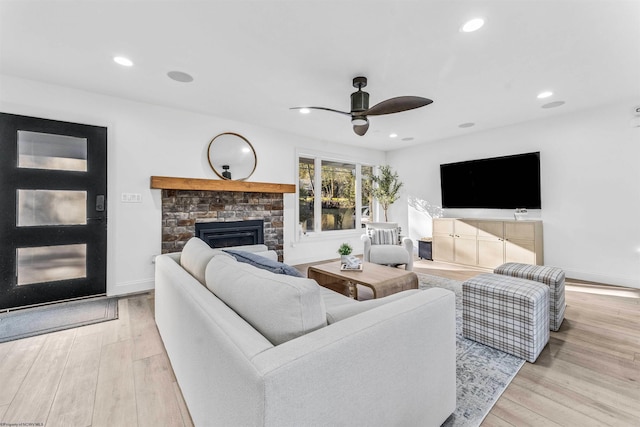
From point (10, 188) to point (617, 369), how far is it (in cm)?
532

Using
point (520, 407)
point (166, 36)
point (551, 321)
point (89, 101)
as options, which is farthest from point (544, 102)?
point (89, 101)

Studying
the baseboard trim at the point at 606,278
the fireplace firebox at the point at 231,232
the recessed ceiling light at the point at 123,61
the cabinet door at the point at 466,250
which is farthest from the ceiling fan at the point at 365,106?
the baseboard trim at the point at 606,278

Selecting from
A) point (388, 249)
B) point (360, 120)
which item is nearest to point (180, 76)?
point (360, 120)

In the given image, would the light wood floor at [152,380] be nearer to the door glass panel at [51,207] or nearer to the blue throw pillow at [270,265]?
the blue throw pillow at [270,265]

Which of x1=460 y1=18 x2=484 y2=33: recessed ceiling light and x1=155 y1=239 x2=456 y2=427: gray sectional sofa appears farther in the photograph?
x1=460 y1=18 x2=484 y2=33: recessed ceiling light

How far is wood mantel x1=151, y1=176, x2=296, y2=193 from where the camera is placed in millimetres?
3482

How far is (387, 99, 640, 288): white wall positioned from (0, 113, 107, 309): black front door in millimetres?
5799

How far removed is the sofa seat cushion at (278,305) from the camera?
948mm

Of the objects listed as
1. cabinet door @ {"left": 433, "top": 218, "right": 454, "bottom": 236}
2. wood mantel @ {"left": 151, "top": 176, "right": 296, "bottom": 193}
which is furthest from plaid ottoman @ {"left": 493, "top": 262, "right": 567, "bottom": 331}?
wood mantel @ {"left": 151, "top": 176, "right": 296, "bottom": 193}

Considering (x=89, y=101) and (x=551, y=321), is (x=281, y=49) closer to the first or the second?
(x=89, y=101)

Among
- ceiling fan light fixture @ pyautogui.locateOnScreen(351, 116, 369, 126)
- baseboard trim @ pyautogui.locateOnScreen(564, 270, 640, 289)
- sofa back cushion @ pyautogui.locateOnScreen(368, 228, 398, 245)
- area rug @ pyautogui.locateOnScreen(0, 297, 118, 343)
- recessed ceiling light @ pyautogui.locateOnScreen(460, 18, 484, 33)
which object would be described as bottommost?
area rug @ pyautogui.locateOnScreen(0, 297, 118, 343)

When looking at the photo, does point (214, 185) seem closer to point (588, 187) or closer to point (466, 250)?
point (466, 250)

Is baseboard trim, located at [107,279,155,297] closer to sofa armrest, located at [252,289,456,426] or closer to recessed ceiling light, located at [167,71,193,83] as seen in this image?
recessed ceiling light, located at [167,71,193,83]

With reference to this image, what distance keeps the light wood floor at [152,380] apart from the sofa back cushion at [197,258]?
2.21ft
